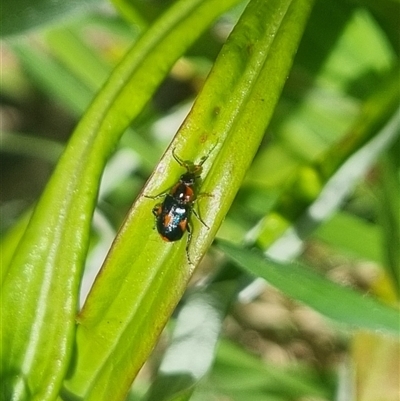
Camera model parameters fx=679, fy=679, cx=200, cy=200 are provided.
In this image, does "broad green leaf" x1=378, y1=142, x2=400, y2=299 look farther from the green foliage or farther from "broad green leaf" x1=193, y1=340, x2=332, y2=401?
"broad green leaf" x1=193, y1=340, x2=332, y2=401

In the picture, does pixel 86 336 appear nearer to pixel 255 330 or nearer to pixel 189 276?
pixel 189 276

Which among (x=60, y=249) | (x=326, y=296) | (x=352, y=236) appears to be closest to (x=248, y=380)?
(x=352, y=236)

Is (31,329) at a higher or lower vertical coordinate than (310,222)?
lower

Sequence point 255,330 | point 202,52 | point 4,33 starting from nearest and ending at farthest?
point 4,33 → point 202,52 → point 255,330

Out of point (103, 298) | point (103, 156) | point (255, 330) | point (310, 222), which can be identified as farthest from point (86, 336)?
point (255, 330)

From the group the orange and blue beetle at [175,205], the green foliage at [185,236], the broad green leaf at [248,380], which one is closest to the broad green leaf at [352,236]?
the green foliage at [185,236]

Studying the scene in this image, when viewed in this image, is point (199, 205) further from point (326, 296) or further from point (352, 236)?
point (352, 236)

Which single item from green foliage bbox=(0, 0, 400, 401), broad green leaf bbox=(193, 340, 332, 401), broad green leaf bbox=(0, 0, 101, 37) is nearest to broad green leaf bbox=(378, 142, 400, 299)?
green foliage bbox=(0, 0, 400, 401)
